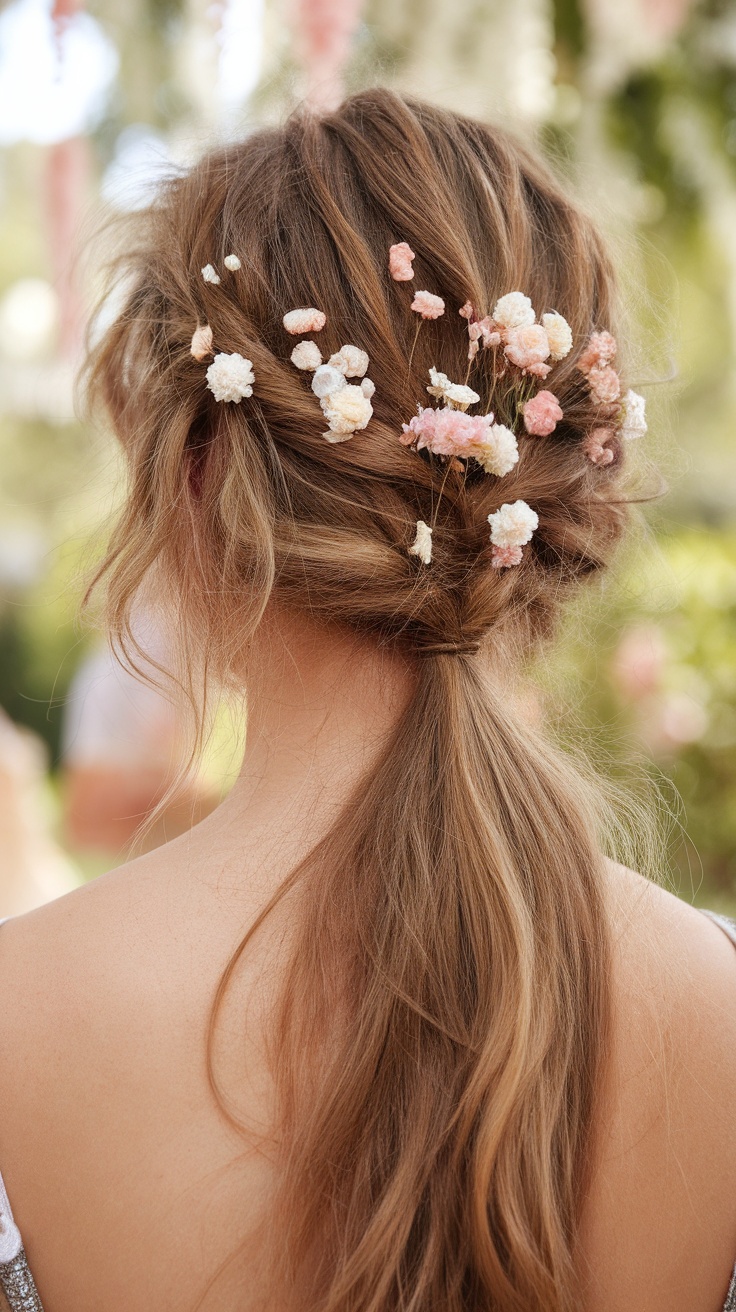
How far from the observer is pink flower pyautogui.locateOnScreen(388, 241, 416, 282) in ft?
3.46

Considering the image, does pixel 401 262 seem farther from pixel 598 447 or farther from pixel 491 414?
pixel 598 447

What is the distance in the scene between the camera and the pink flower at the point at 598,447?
3.85 ft

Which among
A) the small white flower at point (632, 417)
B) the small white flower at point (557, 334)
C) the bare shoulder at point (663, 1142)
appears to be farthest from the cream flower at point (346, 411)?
the bare shoulder at point (663, 1142)

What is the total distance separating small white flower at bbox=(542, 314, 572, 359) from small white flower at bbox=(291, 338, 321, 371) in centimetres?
24

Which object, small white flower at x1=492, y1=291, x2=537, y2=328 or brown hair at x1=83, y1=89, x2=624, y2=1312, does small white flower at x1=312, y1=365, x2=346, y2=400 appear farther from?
small white flower at x1=492, y1=291, x2=537, y2=328

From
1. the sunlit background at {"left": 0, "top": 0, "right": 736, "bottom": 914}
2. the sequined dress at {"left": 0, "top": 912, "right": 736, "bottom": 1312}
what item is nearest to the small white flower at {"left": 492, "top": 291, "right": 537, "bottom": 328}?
the sequined dress at {"left": 0, "top": 912, "right": 736, "bottom": 1312}

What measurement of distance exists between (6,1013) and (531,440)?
0.80 m

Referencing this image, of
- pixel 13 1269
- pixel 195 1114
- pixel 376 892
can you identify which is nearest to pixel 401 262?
pixel 376 892

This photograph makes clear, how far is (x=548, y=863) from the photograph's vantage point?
1062mm

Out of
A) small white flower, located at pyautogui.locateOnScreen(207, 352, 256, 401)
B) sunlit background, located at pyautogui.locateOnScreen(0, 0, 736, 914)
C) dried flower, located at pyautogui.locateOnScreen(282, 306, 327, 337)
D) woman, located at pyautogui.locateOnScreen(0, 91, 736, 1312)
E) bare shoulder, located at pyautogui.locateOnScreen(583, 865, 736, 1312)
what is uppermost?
sunlit background, located at pyautogui.locateOnScreen(0, 0, 736, 914)

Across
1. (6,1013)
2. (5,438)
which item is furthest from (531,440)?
(5,438)

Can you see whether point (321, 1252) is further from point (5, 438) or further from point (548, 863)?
point (5, 438)

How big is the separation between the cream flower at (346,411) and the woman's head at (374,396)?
0.02 meters

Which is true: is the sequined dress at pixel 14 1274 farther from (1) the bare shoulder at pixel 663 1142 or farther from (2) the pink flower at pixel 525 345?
(2) the pink flower at pixel 525 345
